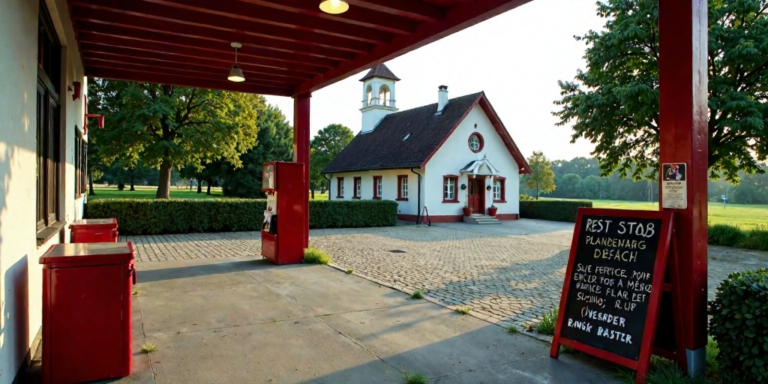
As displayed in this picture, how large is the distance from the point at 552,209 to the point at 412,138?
9.55 m

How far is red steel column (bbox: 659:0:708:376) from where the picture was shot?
3773 mm

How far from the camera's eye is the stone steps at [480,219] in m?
23.3

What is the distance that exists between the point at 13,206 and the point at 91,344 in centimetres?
119

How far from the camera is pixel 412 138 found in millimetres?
25906

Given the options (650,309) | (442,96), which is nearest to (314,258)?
(650,309)

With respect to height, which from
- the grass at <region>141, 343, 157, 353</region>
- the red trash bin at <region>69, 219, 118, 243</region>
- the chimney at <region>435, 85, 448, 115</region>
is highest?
the chimney at <region>435, 85, 448, 115</region>

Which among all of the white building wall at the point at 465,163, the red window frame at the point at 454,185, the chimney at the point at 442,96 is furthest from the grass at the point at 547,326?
the chimney at the point at 442,96

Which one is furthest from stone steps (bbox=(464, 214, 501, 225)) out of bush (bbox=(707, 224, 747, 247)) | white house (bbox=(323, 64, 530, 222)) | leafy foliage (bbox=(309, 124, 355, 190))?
leafy foliage (bbox=(309, 124, 355, 190))

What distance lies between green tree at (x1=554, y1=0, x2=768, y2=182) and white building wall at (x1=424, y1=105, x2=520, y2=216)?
6.94m

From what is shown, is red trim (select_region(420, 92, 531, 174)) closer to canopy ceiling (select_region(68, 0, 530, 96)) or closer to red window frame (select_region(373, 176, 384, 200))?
red window frame (select_region(373, 176, 384, 200))

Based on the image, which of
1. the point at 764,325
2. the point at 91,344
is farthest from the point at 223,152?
the point at 764,325

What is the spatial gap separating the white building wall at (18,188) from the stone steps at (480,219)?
20661mm

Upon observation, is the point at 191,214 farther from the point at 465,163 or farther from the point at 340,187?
the point at 340,187

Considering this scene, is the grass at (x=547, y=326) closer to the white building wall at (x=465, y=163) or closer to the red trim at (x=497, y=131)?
the red trim at (x=497, y=131)
